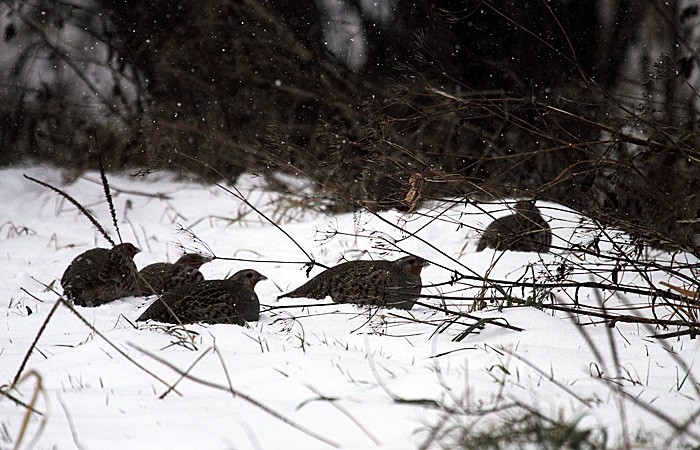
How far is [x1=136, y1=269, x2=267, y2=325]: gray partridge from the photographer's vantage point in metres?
4.32

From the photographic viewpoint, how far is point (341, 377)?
2646mm

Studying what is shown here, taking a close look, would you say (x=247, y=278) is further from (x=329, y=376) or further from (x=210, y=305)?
(x=329, y=376)

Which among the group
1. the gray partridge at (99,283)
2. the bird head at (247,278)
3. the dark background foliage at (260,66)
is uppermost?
the dark background foliage at (260,66)

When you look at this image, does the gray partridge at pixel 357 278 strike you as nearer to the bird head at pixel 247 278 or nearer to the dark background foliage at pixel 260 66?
the bird head at pixel 247 278

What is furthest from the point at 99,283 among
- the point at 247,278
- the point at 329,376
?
the point at 329,376

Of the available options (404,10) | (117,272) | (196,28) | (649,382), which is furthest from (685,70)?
(196,28)

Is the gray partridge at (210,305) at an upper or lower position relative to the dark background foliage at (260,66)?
lower

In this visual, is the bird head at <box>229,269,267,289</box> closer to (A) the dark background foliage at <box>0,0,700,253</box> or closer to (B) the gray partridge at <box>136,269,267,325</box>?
(B) the gray partridge at <box>136,269,267,325</box>

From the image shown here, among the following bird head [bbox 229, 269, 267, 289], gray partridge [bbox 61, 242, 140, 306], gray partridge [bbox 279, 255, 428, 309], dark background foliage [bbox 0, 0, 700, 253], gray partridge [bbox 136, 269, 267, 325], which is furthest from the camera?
dark background foliage [bbox 0, 0, 700, 253]

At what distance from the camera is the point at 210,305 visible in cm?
443

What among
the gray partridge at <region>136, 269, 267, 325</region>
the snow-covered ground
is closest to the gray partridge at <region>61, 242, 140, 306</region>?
the snow-covered ground

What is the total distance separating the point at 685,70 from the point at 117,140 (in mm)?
8282

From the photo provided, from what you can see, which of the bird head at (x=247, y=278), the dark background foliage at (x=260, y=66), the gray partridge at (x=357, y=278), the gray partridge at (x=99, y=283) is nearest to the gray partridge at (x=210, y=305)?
the bird head at (x=247, y=278)

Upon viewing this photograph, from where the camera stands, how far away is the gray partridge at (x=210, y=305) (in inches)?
170
